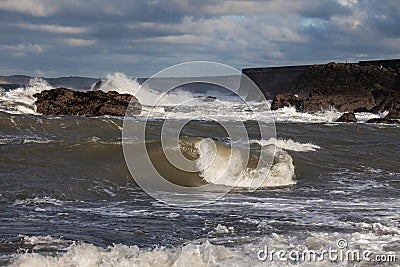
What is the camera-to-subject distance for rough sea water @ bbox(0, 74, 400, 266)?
18.1ft

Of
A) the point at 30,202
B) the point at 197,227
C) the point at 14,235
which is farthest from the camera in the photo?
the point at 30,202

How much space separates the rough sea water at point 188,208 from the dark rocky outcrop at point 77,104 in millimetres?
7265

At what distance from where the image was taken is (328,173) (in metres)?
12.4

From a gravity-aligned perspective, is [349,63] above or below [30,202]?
above

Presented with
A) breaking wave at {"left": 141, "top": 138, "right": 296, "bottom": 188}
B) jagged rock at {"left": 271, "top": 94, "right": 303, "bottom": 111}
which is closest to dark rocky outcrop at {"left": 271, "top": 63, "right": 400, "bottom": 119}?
jagged rock at {"left": 271, "top": 94, "right": 303, "bottom": 111}

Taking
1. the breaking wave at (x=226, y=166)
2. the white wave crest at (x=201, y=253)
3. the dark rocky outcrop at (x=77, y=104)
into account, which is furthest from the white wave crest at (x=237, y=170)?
the dark rocky outcrop at (x=77, y=104)

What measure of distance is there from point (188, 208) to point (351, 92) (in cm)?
3278

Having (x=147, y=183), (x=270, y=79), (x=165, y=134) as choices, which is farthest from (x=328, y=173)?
(x=270, y=79)

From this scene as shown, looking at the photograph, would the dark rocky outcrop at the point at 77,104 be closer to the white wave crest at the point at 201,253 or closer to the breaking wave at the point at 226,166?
the breaking wave at the point at 226,166

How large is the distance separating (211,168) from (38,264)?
733 centimetres

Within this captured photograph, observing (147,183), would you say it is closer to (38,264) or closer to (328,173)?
(328,173)

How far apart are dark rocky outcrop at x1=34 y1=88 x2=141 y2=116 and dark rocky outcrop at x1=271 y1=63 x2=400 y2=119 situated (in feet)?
44.1

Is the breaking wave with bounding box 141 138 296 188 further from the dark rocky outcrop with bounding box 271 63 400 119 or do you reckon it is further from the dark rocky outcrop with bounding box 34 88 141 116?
the dark rocky outcrop with bounding box 271 63 400 119

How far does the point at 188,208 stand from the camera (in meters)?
8.27
